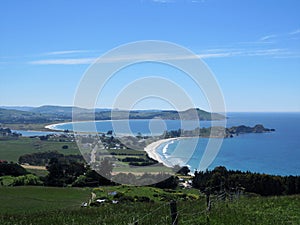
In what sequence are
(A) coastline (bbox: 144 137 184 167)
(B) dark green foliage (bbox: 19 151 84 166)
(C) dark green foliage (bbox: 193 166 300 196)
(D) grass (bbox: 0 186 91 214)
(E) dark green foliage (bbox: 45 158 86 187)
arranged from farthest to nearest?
(B) dark green foliage (bbox: 19 151 84 166), (E) dark green foliage (bbox: 45 158 86 187), (C) dark green foliage (bbox: 193 166 300 196), (D) grass (bbox: 0 186 91 214), (A) coastline (bbox: 144 137 184 167)

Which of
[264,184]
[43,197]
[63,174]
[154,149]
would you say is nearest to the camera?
[154,149]

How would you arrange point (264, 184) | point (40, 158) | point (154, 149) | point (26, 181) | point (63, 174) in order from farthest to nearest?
point (40, 158) → point (63, 174) → point (26, 181) → point (264, 184) → point (154, 149)

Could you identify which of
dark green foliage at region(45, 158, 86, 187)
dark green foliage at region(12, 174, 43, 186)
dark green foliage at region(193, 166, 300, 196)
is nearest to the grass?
dark green foliage at region(12, 174, 43, 186)

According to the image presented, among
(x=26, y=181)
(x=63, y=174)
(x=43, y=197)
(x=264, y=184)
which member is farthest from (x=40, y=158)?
(x=264, y=184)

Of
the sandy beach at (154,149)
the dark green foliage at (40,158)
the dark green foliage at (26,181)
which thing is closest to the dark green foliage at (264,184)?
the sandy beach at (154,149)

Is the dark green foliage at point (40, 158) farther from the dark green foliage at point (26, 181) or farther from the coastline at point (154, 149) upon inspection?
the coastline at point (154, 149)

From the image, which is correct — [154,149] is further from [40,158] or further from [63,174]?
[40,158]

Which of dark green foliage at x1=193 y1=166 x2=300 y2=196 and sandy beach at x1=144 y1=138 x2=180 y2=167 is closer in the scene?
sandy beach at x1=144 y1=138 x2=180 y2=167

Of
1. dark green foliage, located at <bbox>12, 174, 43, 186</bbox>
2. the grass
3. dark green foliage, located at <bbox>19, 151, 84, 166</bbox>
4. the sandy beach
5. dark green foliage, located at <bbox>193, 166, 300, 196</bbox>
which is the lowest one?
dark green foliage, located at <bbox>19, 151, 84, 166</bbox>

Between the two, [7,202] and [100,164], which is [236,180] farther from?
[7,202]

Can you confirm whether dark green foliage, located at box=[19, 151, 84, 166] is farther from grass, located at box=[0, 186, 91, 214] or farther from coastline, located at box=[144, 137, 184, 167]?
coastline, located at box=[144, 137, 184, 167]

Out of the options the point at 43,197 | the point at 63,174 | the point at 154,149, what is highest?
the point at 154,149

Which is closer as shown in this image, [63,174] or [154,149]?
[154,149]

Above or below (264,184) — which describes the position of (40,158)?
below
